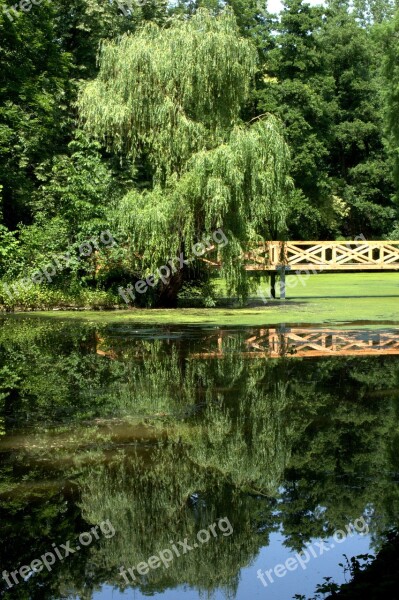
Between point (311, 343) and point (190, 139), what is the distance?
9256 mm

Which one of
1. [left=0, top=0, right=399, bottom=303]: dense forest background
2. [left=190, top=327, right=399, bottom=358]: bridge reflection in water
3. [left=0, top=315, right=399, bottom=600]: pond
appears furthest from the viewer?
[left=0, top=0, right=399, bottom=303]: dense forest background

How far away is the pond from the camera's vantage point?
541cm

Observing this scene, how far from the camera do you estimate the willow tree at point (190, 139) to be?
2277cm

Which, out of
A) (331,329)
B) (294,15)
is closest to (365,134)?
(294,15)

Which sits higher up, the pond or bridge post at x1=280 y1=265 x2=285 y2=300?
bridge post at x1=280 y1=265 x2=285 y2=300

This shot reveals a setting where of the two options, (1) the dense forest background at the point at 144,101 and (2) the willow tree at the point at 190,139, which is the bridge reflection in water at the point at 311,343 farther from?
(1) the dense forest background at the point at 144,101

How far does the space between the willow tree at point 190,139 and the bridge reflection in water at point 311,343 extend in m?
5.09

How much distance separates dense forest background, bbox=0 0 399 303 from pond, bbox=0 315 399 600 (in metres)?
12.2

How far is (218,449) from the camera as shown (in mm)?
8070

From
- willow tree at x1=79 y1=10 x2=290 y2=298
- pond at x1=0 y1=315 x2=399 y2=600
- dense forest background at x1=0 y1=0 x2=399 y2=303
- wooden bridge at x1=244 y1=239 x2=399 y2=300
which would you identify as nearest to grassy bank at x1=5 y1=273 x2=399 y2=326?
wooden bridge at x1=244 y1=239 x2=399 y2=300

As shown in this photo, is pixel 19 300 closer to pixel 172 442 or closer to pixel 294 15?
Answer: pixel 172 442

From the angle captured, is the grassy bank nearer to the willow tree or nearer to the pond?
the willow tree

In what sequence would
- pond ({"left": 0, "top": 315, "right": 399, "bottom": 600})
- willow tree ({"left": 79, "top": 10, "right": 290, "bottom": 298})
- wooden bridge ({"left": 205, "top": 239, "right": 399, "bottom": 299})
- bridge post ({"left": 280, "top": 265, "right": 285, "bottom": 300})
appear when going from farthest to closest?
bridge post ({"left": 280, "top": 265, "right": 285, "bottom": 300})
wooden bridge ({"left": 205, "top": 239, "right": 399, "bottom": 299})
willow tree ({"left": 79, "top": 10, "right": 290, "bottom": 298})
pond ({"left": 0, "top": 315, "right": 399, "bottom": 600})

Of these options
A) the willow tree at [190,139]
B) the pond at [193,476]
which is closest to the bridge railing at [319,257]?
the willow tree at [190,139]
